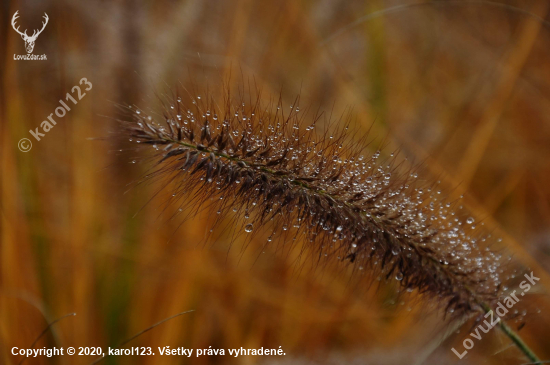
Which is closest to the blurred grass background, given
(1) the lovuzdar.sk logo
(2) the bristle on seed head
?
(1) the lovuzdar.sk logo

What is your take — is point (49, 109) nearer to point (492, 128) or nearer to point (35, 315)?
point (35, 315)

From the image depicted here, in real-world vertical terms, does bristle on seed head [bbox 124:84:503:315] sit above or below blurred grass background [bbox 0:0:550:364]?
below

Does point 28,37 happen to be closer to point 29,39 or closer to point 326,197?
point 29,39

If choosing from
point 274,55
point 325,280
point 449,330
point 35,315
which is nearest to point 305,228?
point 449,330

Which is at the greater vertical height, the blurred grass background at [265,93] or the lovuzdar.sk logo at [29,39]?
the lovuzdar.sk logo at [29,39]

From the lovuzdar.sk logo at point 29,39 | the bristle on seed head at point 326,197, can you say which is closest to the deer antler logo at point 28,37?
the lovuzdar.sk logo at point 29,39

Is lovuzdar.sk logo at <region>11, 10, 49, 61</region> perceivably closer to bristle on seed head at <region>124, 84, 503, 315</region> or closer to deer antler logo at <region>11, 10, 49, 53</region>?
deer antler logo at <region>11, 10, 49, 53</region>

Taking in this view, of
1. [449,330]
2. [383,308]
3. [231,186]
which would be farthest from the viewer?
[383,308]

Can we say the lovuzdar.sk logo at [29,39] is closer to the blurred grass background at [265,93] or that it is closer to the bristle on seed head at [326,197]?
the blurred grass background at [265,93]

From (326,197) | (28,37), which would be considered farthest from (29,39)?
(326,197)
